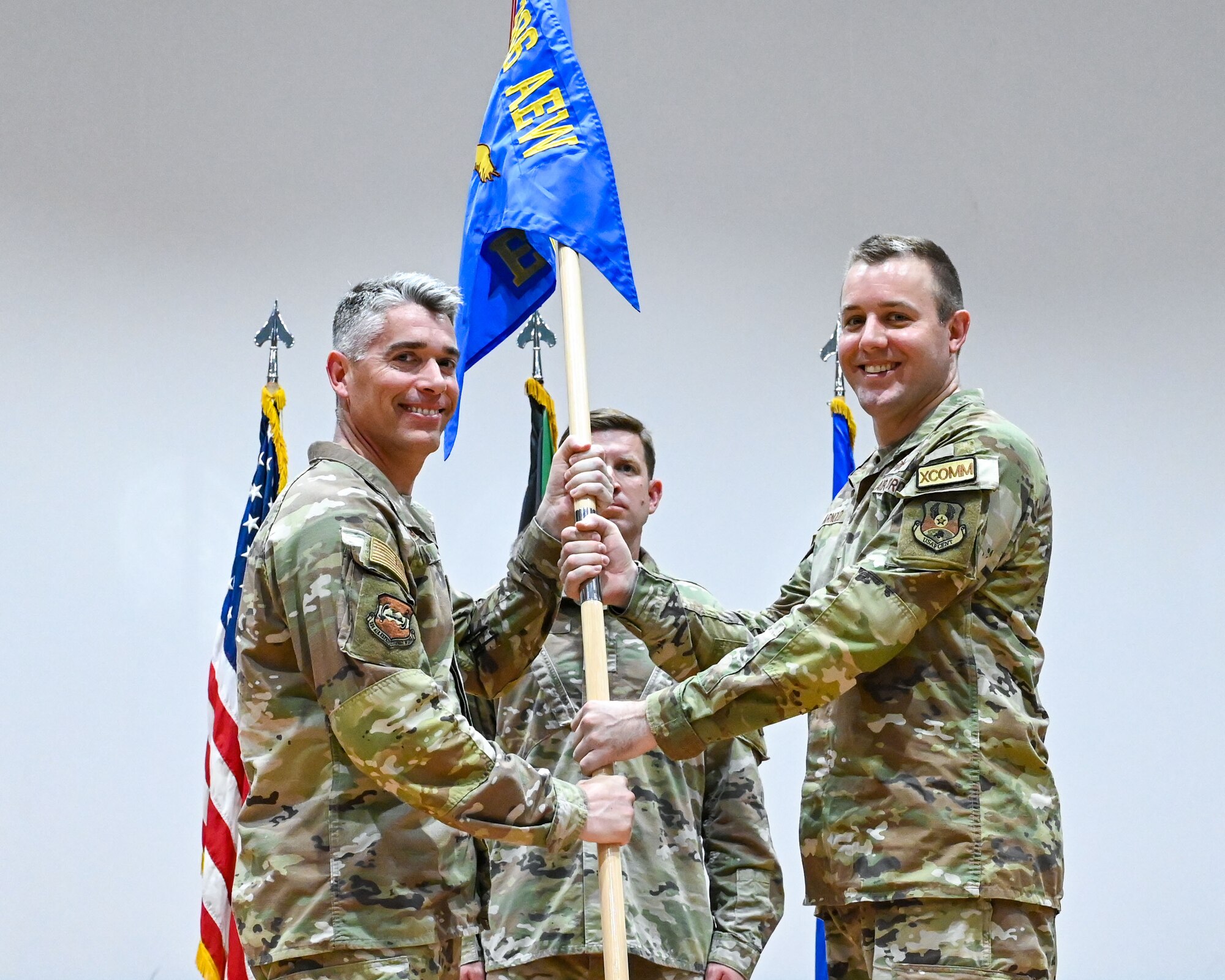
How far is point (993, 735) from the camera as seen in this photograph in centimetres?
222

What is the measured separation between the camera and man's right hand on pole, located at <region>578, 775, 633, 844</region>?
2.32 meters

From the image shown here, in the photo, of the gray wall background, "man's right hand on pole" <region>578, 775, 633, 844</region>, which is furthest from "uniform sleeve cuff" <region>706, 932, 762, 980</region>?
the gray wall background

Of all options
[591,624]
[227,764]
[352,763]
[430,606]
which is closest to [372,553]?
[430,606]

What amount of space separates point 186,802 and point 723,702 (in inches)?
137

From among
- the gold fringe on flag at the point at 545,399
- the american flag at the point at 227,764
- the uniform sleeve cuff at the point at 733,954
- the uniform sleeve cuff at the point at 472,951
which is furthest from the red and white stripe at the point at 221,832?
the uniform sleeve cuff at the point at 733,954

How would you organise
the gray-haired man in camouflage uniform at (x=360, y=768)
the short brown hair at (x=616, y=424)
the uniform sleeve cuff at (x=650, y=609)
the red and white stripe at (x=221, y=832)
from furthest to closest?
1. the red and white stripe at (x=221, y=832)
2. the short brown hair at (x=616, y=424)
3. the uniform sleeve cuff at (x=650, y=609)
4. the gray-haired man in camouflage uniform at (x=360, y=768)

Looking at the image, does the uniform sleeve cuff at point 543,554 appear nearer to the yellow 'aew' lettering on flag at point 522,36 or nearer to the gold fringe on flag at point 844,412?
the yellow 'aew' lettering on flag at point 522,36

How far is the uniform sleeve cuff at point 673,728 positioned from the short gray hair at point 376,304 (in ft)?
2.80

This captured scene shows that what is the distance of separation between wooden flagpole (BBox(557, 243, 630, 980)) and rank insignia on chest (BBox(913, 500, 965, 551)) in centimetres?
59

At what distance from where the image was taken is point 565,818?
226 centimetres

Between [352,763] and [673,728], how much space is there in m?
0.55

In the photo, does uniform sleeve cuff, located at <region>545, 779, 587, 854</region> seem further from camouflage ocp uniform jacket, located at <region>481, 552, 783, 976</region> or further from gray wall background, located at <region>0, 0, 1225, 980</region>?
gray wall background, located at <region>0, 0, 1225, 980</region>

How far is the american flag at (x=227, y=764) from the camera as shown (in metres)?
3.85

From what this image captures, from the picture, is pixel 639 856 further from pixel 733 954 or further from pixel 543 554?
pixel 543 554
